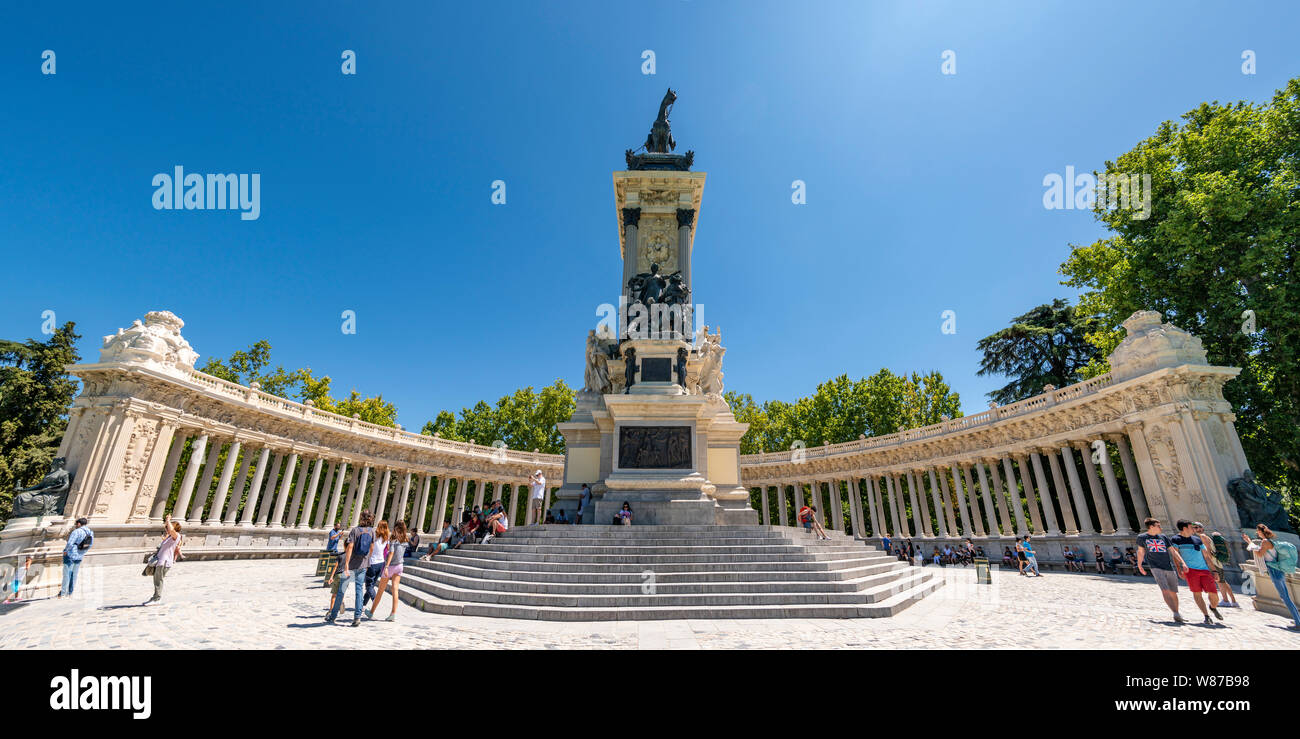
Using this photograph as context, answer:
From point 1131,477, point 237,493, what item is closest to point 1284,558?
point 1131,477

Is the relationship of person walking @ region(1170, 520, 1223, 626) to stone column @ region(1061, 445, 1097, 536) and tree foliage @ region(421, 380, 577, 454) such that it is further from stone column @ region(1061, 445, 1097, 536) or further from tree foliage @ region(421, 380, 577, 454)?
tree foliage @ region(421, 380, 577, 454)

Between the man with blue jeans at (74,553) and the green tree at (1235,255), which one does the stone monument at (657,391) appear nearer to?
the man with blue jeans at (74,553)

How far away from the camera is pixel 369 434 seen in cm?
3409

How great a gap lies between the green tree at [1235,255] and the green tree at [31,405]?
2256 inches

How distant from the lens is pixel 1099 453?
23344 millimetres

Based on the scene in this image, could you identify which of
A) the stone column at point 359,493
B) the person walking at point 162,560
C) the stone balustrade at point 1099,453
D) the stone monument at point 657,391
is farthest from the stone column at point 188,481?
the stone balustrade at point 1099,453

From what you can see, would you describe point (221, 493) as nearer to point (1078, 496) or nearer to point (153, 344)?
point (153, 344)

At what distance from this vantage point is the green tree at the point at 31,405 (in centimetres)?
2703

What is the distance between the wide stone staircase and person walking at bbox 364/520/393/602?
1.26 meters

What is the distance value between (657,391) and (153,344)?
24.2m
